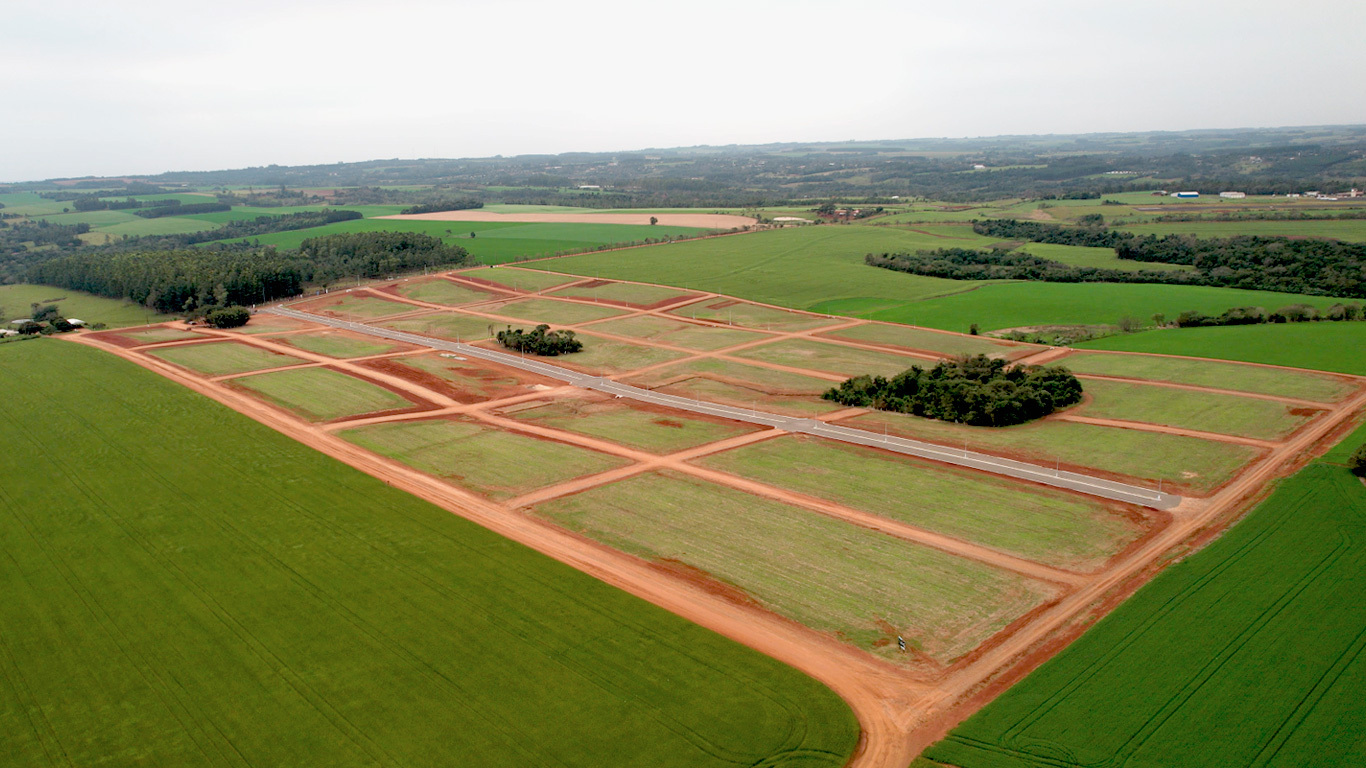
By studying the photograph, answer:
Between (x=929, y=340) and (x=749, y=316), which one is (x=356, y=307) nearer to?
(x=749, y=316)

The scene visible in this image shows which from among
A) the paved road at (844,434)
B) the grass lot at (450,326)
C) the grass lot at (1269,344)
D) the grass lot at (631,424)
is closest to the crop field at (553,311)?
the grass lot at (450,326)

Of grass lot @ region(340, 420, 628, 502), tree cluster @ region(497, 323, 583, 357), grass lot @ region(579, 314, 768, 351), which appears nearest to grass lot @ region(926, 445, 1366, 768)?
grass lot @ region(340, 420, 628, 502)

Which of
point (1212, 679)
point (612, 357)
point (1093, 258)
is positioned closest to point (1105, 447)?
point (1212, 679)

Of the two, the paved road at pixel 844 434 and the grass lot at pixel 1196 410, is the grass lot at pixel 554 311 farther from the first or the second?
the grass lot at pixel 1196 410

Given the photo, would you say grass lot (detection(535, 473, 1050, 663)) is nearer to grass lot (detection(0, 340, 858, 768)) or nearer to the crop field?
grass lot (detection(0, 340, 858, 768))

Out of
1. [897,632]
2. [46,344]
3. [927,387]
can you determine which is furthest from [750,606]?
[46,344]

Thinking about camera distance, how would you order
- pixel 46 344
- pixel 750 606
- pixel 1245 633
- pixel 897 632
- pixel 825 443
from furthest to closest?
pixel 46 344 < pixel 825 443 < pixel 750 606 < pixel 897 632 < pixel 1245 633

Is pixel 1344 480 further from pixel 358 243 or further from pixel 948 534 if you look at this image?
pixel 358 243
